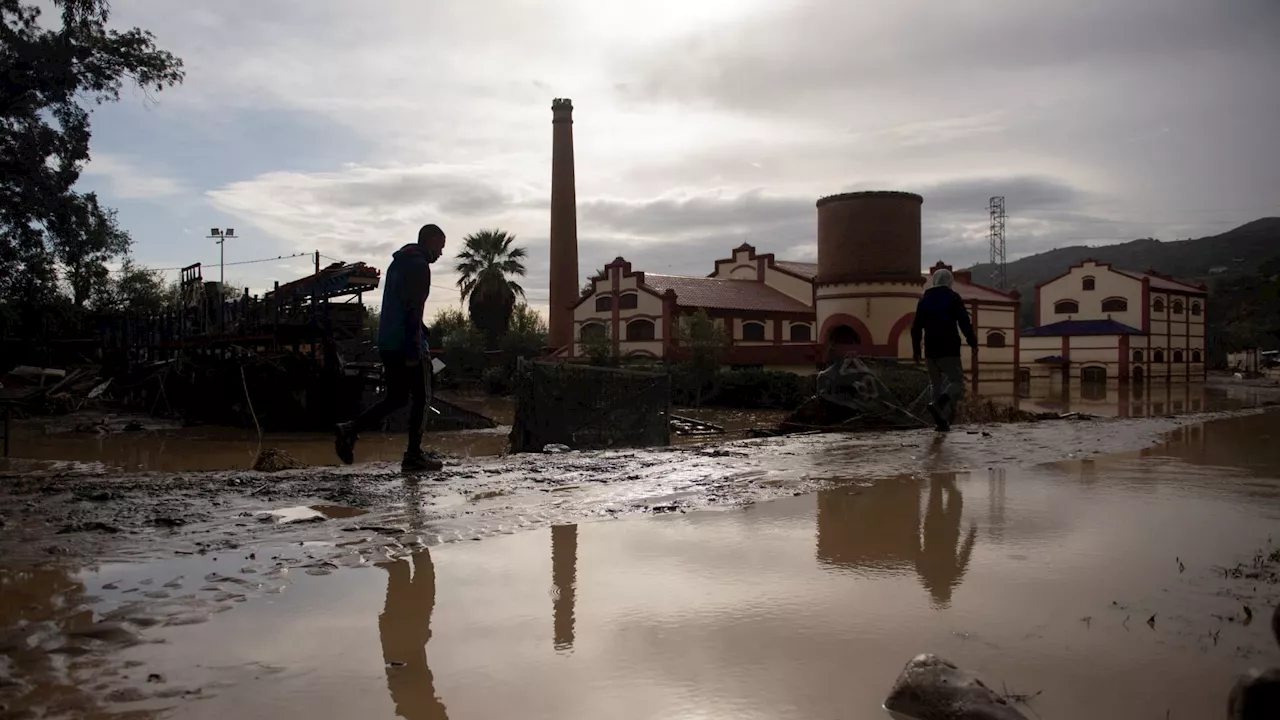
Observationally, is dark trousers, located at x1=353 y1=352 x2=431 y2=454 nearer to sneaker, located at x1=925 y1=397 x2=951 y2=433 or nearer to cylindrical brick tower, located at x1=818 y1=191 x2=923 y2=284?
sneaker, located at x1=925 y1=397 x2=951 y2=433

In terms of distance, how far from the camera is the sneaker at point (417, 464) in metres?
6.73

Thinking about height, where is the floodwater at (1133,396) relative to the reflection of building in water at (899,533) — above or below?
below

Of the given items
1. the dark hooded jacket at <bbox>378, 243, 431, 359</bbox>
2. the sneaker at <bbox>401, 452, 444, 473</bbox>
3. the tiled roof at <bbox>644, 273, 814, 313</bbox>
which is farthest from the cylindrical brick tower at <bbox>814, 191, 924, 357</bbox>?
the dark hooded jacket at <bbox>378, 243, 431, 359</bbox>

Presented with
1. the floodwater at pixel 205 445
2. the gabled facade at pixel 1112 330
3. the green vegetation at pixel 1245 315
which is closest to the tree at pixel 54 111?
the floodwater at pixel 205 445

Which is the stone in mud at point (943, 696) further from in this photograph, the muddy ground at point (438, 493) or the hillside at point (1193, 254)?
the hillside at point (1193, 254)

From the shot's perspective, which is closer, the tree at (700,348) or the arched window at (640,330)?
the tree at (700,348)

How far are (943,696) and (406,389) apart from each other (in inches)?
202

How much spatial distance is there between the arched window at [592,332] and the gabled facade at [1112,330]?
24720mm

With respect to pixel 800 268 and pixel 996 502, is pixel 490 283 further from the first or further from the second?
pixel 996 502

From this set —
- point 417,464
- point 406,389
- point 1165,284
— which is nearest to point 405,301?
point 406,389

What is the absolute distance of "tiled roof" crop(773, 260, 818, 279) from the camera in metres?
44.2

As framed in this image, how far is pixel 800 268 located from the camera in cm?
4688

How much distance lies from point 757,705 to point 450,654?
3.32 ft

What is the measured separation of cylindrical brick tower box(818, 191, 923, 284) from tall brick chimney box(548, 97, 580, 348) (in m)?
15.4
